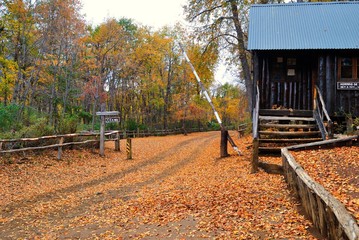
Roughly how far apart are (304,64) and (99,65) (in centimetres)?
2262

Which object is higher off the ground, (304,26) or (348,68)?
(304,26)

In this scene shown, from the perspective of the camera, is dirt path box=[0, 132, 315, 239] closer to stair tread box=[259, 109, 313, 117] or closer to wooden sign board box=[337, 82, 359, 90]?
stair tread box=[259, 109, 313, 117]

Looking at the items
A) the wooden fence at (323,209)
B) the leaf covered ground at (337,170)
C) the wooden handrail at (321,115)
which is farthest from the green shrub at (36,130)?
the wooden handrail at (321,115)

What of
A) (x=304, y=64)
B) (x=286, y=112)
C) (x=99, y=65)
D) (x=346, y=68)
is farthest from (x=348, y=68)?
(x=99, y=65)

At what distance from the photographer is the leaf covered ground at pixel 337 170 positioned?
5.48 meters

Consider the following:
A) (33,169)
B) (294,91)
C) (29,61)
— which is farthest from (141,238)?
(29,61)

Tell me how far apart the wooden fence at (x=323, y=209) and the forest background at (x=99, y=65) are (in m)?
12.3

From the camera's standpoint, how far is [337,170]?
23.8 ft

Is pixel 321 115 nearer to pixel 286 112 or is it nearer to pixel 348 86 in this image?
pixel 286 112

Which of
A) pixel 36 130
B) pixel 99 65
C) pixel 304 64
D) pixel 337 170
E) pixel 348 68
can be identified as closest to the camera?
pixel 337 170

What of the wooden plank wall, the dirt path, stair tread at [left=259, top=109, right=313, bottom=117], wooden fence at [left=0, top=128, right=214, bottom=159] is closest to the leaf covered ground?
the dirt path

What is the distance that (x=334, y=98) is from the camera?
1399cm

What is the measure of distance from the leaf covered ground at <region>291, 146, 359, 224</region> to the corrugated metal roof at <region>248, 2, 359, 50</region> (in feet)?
19.7

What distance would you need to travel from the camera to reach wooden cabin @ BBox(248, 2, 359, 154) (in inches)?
541
